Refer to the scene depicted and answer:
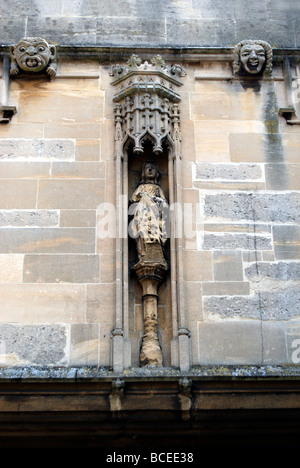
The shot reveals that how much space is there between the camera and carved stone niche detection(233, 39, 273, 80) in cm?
Result: 952

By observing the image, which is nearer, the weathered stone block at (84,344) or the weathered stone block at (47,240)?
the weathered stone block at (84,344)

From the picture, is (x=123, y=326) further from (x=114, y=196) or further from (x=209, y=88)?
(x=209, y=88)

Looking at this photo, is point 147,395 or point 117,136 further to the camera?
point 117,136

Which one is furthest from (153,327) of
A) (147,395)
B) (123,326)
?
(147,395)

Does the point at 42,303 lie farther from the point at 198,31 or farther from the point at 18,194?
the point at 198,31

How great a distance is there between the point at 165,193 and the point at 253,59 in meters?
1.92

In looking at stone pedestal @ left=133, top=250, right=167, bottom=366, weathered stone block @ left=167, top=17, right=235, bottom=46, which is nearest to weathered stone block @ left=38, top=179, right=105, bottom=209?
stone pedestal @ left=133, top=250, right=167, bottom=366

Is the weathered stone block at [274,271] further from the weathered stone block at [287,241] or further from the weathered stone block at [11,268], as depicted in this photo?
the weathered stone block at [11,268]

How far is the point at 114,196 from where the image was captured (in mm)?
8812

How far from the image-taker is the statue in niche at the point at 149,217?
8.50 meters

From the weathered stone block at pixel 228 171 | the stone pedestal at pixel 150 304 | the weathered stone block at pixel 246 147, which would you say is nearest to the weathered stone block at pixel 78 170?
the weathered stone block at pixel 228 171

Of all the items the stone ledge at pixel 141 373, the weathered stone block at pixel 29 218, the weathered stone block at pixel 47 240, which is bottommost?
the stone ledge at pixel 141 373

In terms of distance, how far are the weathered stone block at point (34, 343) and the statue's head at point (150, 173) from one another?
1922mm
